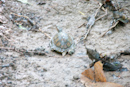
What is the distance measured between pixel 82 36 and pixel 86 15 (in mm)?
1178

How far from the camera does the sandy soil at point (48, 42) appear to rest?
2383 mm

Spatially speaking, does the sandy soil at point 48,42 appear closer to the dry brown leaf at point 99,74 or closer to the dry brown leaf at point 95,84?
the dry brown leaf at point 95,84

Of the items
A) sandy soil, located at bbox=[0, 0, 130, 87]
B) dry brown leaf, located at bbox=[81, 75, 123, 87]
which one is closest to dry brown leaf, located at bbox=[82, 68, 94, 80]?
dry brown leaf, located at bbox=[81, 75, 123, 87]

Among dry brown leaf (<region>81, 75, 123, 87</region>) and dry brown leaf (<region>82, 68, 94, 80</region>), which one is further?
dry brown leaf (<region>82, 68, 94, 80</region>)

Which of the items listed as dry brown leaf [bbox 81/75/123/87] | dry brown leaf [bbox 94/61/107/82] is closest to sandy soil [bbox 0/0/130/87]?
dry brown leaf [bbox 81/75/123/87]

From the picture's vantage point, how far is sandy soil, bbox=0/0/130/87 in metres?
2.38

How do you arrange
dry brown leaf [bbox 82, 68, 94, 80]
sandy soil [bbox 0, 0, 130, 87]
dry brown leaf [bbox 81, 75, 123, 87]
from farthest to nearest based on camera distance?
sandy soil [bbox 0, 0, 130, 87] < dry brown leaf [bbox 82, 68, 94, 80] < dry brown leaf [bbox 81, 75, 123, 87]

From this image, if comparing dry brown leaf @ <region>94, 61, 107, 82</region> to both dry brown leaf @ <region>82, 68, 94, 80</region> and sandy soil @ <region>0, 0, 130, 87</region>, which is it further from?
sandy soil @ <region>0, 0, 130, 87</region>

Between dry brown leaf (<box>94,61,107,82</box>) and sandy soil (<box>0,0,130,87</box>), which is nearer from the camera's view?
dry brown leaf (<box>94,61,107,82</box>)

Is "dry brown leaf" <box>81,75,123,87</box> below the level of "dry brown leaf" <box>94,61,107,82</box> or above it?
below

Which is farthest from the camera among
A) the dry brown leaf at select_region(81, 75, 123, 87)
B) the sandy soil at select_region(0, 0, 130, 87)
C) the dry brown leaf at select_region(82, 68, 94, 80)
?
the sandy soil at select_region(0, 0, 130, 87)

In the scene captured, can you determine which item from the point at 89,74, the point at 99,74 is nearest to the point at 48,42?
the point at 89,74

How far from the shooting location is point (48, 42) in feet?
12.2

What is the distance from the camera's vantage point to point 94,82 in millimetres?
2209
